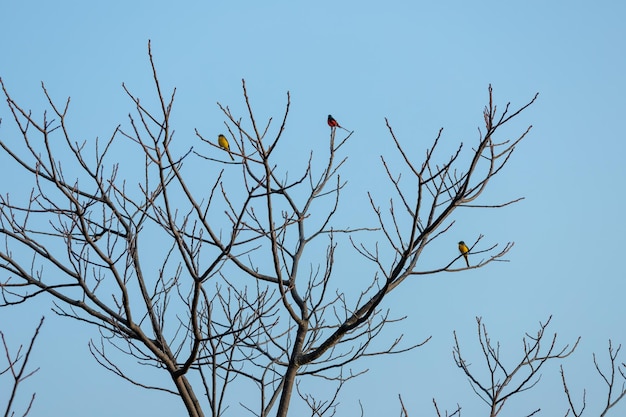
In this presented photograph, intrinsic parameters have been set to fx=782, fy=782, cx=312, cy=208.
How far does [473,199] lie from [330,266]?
0.85m

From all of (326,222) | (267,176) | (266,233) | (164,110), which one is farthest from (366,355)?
(164,110)

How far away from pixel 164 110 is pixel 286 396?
5.18ft

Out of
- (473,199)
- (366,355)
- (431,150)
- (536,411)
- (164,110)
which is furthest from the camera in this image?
(366,355)

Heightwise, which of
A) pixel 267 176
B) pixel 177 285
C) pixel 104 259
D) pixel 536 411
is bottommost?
pixel 536 411

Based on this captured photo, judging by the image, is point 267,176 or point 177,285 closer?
point 267,176

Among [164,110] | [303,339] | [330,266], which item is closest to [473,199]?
[330,266]

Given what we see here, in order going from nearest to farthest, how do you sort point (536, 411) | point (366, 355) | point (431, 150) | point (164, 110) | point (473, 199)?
1. point (164, 110)
2. point (431, 150)
3. point (473, 199)
4. point (536, 411)
5. point (366, 355)

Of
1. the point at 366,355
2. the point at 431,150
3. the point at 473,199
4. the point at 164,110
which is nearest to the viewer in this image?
the point at 164,110

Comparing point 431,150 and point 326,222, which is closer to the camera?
point 431,150

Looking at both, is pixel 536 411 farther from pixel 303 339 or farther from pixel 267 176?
pixel 267 176

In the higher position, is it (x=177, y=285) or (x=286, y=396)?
(x=177, y=285)

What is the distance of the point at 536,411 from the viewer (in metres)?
3.99

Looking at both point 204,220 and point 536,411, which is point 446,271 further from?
point 204,220

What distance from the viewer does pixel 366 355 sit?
4363 millimetres
